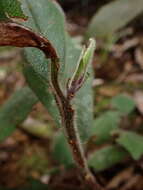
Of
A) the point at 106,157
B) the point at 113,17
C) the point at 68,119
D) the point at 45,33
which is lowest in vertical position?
the point at 106,157

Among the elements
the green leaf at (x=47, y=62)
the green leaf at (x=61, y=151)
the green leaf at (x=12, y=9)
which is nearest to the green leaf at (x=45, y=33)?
the green leaf at (x=47, y=62)

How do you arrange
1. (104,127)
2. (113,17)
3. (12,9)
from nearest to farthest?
(12,9), (104,127), (113,17)

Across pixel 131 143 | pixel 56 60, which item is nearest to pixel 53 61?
pixel 56 60

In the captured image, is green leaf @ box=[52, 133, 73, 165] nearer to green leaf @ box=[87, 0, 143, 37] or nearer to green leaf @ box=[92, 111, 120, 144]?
green leaf @ box=[92, 111, 120, 144]

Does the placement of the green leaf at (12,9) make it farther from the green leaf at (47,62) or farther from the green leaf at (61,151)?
the green leaf at (61,151)

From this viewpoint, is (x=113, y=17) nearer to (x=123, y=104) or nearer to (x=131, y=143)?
(x=123, y=104)

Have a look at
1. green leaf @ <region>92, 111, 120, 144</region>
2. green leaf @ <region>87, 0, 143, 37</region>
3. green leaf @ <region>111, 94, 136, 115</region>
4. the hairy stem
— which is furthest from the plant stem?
green leaf @ <region>87, 0, 143, 37</region>
